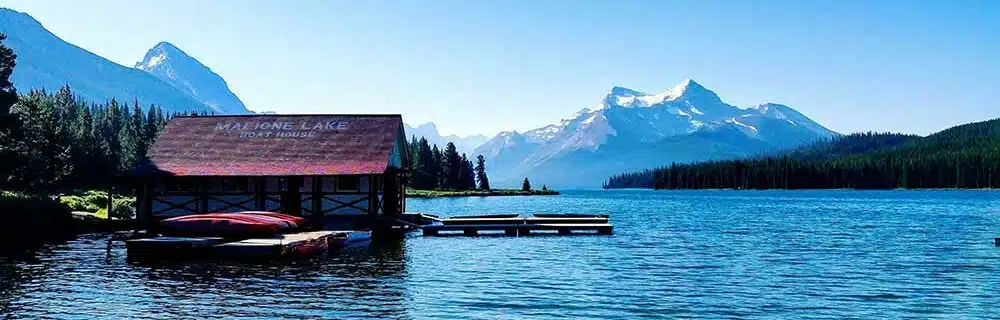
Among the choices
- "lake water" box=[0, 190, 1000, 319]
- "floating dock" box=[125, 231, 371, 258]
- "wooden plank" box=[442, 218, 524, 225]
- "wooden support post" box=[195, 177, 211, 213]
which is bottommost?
"lake water" box=[0, 190, 1000, 319]

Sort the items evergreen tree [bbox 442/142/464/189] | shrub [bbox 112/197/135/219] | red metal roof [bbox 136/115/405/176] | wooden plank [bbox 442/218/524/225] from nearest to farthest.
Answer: red metal roof [bbox 136/115/405/176]
wooden plank [bbox 442/218/524/225]
shrub [bbox 112/197/135/219]
evergreen tree [bbox 442/142/464/189]

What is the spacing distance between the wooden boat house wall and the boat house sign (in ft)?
1.28

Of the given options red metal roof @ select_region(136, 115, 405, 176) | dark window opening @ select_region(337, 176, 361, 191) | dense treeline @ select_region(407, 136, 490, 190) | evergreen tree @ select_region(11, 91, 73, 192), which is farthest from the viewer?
dense treeline @ select_region(407, 136, 490, 190)

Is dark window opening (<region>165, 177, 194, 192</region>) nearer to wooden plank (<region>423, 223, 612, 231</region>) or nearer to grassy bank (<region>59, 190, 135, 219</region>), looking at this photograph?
grassy bank (<region>59, 190, 135, 219</region>)

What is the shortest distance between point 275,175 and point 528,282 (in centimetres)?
2474

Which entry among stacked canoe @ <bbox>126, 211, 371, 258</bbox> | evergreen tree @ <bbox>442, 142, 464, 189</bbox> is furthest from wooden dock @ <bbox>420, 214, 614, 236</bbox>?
evergreen tree @ <bbox>442, 142, 464, 189</bbox>

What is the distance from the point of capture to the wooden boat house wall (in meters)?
51.6

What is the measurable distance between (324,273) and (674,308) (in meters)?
13.8

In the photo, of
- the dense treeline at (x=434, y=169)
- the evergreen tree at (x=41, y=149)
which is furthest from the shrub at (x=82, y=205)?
the dense treeline at (x=434, y=169)

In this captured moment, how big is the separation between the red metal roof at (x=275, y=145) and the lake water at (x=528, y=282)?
7.12 metres

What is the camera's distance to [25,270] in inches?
1294

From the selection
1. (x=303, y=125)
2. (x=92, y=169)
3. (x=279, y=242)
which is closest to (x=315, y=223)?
(x=303, y=125)

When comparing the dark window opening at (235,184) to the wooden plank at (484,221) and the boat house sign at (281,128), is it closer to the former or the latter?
the boat house sign at (281,128)

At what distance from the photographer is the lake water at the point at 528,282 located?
24.5 m
